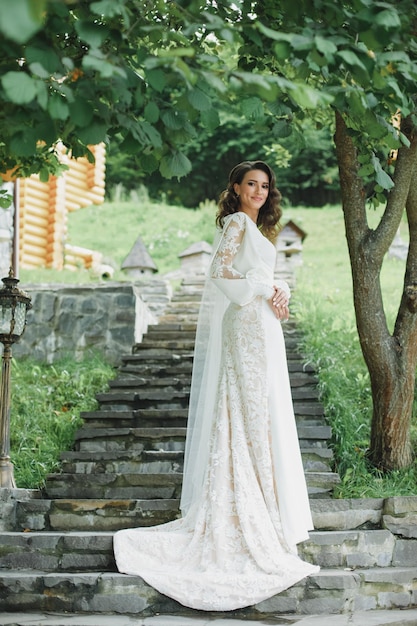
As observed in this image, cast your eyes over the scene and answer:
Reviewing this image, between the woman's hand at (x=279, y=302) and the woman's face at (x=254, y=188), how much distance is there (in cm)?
56

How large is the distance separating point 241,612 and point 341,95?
2471mm

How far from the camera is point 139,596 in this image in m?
3.96

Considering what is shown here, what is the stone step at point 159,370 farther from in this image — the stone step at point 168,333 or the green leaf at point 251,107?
the green leaf at point 251,107

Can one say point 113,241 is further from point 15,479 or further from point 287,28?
point 287,28

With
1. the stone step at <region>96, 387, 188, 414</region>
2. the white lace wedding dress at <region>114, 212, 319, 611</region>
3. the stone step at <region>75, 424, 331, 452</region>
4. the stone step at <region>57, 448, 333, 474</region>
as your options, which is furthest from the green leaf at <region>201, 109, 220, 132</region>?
the stone step at <region>96, 387, 188, 414</region>

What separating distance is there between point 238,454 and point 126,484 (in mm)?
1388

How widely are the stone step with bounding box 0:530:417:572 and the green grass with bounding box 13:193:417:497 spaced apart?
44cm

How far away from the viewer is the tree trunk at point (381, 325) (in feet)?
17.2

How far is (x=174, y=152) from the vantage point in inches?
125

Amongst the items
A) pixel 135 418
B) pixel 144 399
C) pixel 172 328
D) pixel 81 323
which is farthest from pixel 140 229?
pixel 135 418

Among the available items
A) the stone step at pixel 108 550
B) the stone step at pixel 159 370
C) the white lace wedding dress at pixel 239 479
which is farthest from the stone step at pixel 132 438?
the white lace wedding dress at pixel 239 479

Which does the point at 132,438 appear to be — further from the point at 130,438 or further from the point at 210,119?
the point at 210,119

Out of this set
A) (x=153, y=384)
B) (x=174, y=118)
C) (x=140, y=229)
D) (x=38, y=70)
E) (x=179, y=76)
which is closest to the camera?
(x=38, y=70)

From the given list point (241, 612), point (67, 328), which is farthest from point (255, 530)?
point (67, 328)
